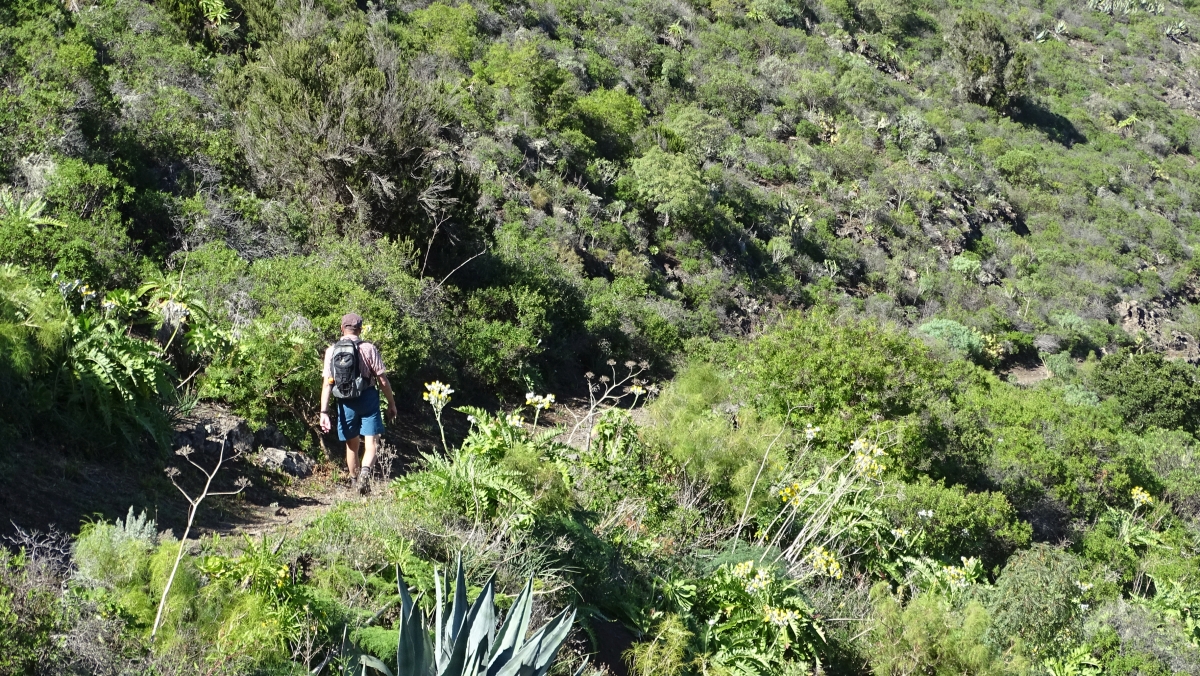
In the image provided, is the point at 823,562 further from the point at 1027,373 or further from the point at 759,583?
the point at 1027,373

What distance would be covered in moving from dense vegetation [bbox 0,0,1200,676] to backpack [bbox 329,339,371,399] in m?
0.84

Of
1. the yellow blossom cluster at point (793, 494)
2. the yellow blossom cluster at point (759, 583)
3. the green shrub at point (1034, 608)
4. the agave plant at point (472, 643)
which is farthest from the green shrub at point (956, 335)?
the agave plant at point (472, 643)

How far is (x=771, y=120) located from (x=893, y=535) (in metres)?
23.1

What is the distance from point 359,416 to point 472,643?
126 inches

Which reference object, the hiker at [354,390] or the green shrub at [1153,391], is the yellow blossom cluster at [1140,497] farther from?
the hiker at [354,390]

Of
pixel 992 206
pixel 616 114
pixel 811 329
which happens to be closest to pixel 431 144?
pixel 811 329

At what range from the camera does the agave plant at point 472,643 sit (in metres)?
3.50

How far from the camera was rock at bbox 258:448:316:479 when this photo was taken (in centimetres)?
671

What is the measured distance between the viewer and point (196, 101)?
38.4ft

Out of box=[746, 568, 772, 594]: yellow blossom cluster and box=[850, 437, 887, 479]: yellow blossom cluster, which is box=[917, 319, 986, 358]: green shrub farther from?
box=[746, 568, 772, 594]: yellow blossom cluster

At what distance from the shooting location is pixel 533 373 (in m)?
11.0

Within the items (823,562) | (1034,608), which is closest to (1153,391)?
(1034,608)

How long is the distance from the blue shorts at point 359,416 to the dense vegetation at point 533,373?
689 mm

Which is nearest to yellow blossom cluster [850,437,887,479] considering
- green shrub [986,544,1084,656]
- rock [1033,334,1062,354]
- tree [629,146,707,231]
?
green shrub [986,544,1084,656]
